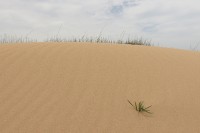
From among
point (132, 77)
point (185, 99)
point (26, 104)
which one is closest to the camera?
point (26, 104)

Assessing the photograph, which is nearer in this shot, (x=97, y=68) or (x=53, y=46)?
(x=97, y=68)

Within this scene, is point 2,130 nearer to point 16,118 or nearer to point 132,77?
point 16,118

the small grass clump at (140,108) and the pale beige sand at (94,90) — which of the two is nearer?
the pale beige sand at (94,90)

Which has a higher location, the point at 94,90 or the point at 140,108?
the point at 94,90

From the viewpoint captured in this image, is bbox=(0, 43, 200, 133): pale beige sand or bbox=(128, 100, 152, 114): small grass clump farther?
bbox=(128, 100, 152, 114): small grass clump

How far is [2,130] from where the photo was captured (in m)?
3.16

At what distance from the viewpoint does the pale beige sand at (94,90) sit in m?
3.33

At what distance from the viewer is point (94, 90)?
158 inches

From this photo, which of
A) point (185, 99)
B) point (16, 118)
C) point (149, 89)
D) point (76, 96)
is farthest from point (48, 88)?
point (185, 99)

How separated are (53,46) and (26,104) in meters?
2.36

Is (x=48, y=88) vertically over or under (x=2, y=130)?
over

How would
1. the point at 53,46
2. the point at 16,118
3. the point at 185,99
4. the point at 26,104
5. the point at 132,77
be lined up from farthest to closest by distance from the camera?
the point at 53,46 → the point at 132,77 → the point at 185,99 → the point at 26,104 → the point at 16,118

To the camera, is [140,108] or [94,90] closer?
[140,108]

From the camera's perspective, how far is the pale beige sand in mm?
3334
